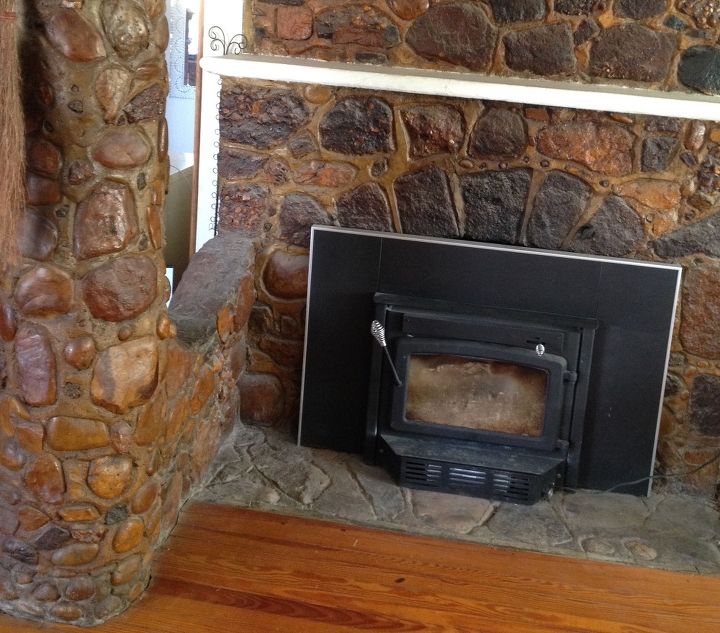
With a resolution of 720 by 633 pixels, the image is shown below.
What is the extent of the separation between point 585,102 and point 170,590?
5.65 feet

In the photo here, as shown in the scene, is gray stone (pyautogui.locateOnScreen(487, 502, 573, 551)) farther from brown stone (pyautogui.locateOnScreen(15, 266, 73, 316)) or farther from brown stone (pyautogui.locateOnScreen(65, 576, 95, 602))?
brown stone (pyautogui.locateOnScreen(15, 266, 73, 316))

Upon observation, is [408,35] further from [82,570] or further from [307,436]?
[82,570]

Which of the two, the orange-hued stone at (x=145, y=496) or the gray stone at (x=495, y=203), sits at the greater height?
the gray stone at (x=495, y=203)

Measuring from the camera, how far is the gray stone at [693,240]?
2.78 m

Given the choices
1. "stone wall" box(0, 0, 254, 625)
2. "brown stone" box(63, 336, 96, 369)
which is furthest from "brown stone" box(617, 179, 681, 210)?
"brown stone" box(63, 336, 96, 369)

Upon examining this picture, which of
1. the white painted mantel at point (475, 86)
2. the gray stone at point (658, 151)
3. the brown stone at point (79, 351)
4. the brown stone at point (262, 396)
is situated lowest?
the brown stone at point (262, 396)

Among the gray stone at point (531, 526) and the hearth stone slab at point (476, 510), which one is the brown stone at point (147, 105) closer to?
the hearth stone slab at point (476, 510)

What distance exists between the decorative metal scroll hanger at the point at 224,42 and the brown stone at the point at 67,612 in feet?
5.52

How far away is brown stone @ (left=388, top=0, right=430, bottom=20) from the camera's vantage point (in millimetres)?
2721

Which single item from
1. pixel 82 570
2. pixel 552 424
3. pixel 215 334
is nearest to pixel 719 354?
pixel 552 424

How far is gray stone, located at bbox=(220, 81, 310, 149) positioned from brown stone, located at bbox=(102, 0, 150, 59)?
Answer: 0.99 meters

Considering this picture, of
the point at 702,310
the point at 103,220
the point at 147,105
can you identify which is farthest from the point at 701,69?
the point at 103,220

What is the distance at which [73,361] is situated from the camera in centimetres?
196

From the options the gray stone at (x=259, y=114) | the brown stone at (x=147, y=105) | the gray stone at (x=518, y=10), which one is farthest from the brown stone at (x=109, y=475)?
the gray stone at (x=518, y=10)
